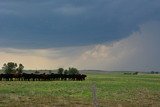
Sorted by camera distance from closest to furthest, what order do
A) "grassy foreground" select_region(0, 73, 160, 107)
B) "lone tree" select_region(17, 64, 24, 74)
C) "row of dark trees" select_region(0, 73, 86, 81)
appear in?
"grassy foreground" select_region(0, 73, 160, 107) < "row of dark trees" select_region(0, 73, 86, 81) < "lone tree" select_region(17, 64, 24, 74)

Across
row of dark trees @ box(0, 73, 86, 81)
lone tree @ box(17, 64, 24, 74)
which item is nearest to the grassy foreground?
row of dark trees @ box(0, 73, 86, 81)

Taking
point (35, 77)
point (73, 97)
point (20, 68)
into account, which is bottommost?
point (73, 97)

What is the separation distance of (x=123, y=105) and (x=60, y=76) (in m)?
76.8

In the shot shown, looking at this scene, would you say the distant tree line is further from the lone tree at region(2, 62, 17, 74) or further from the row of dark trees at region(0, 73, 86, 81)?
the row of dark trees at region(0, 73, 86, 81)

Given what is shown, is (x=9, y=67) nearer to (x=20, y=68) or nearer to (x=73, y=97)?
(x=20, y=68)

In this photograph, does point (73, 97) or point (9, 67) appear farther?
point (9, 67)

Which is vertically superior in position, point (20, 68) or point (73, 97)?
point (20, 68)

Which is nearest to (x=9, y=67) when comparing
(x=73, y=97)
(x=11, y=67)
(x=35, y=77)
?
(x=11, y=67)

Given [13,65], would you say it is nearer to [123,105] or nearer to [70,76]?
[70,76]

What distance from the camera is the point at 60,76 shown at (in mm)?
110188

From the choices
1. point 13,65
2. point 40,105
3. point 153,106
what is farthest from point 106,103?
point 13,65

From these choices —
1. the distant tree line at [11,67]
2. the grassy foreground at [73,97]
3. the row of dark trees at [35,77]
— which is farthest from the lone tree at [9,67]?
the grassy foreground at [73,97]

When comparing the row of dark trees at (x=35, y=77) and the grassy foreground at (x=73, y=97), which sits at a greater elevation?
the row of dark trees at (x=35, y=77)

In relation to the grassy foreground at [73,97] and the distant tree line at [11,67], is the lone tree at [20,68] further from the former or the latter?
the grassy foreground at [73,97]
